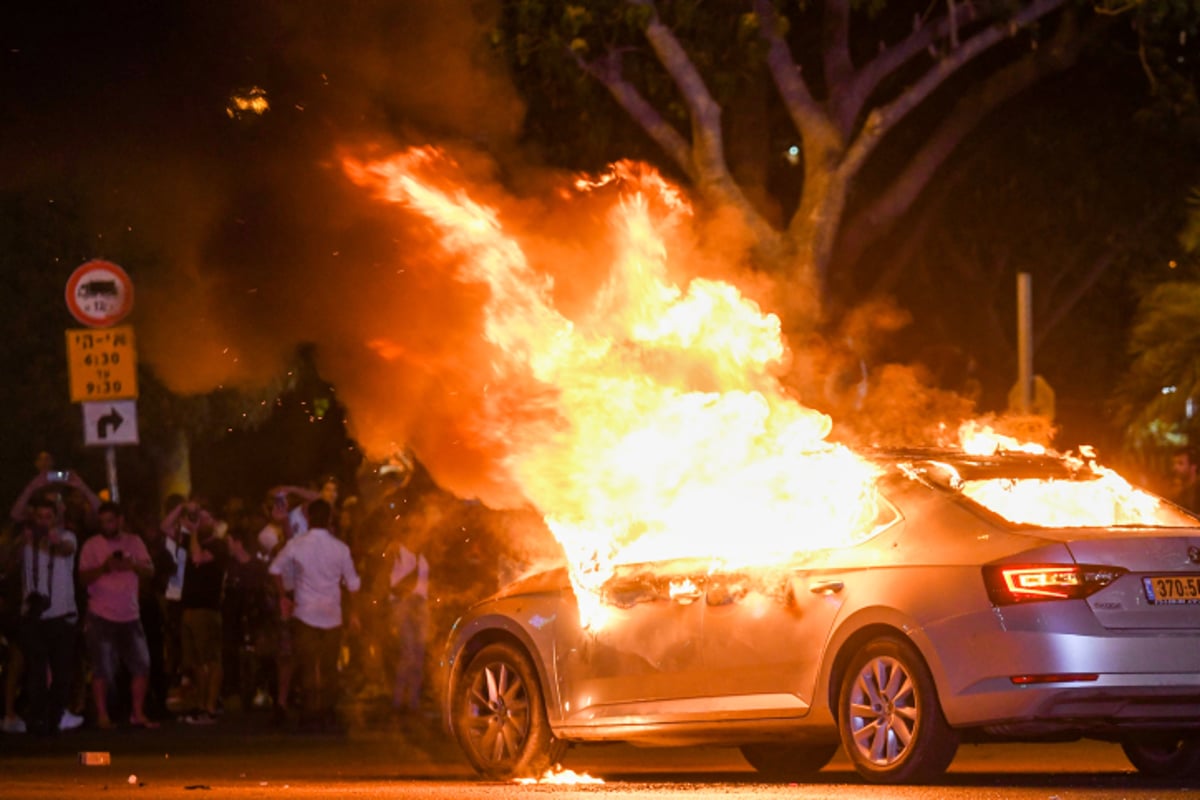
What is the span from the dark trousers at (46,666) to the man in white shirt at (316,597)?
1891mm

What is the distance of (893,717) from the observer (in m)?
11.4

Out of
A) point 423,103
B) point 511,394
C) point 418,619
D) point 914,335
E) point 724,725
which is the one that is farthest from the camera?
point 914,335

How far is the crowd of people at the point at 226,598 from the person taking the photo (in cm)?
1986

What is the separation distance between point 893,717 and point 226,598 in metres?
11.5

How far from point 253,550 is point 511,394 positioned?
A: 8175mm

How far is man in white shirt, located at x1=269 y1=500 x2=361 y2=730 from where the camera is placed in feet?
64.4

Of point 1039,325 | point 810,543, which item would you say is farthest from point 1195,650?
point 1039,325

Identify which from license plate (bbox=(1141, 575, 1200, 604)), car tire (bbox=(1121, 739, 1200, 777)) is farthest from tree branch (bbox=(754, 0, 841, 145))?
license plate (bbox=(1141, 575, 1200, 604))

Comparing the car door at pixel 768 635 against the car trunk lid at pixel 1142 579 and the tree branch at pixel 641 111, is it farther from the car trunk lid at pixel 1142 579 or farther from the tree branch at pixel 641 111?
the tree branch at pixel 641 111

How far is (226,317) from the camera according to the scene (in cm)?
1847

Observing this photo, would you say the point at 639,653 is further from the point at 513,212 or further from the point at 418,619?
the point at 418,619

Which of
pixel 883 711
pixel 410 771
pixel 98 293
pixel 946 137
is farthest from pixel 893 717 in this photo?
pixel 98 293

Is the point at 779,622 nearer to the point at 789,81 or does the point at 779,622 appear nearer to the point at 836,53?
the point at 789,81

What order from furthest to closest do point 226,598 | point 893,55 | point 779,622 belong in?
point 226,598 < point 893,55 < point 779,622
